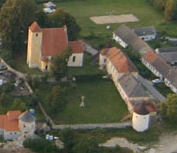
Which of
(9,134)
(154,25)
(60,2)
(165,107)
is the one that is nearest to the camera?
(9,134)

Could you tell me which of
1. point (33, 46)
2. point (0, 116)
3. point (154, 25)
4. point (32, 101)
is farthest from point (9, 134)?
point (154, 25)

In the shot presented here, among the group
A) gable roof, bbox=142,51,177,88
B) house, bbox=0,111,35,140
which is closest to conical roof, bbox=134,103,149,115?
gable roof, bbox=142,51,177,88

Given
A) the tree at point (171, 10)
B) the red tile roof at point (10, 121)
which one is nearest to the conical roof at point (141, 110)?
the red tile roof at point (10, 121)

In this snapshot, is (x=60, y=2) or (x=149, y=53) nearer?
(x=149, y=53)

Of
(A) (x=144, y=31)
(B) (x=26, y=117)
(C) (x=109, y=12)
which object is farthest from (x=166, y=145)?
(C) (x=109, y=12)

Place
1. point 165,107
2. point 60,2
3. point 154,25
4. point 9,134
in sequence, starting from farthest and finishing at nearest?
point 60,2, point 154,25, point 165,107, point 9,134

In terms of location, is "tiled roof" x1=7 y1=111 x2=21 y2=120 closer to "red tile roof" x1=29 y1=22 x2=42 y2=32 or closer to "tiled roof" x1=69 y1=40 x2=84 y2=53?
"red tile roof" x1=29 y1=22 x2=42 y2=32

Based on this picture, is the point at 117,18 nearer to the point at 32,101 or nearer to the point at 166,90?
the point at 166,90

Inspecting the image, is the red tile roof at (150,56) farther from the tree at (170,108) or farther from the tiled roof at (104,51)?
the tree at (170,108)
